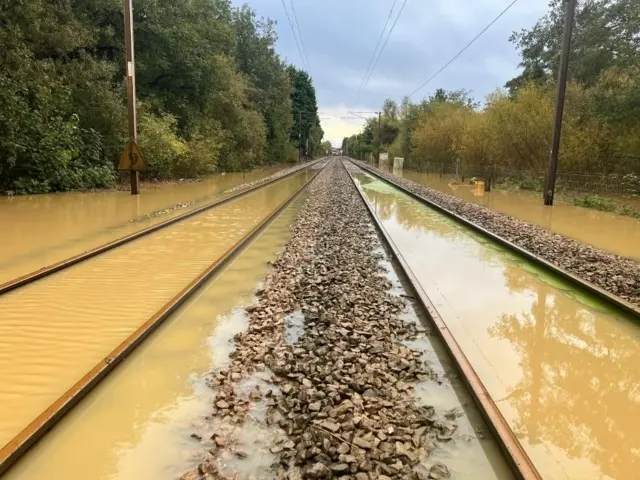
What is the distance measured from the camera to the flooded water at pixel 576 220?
1264cm

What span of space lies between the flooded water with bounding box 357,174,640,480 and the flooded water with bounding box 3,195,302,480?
228 centimetres

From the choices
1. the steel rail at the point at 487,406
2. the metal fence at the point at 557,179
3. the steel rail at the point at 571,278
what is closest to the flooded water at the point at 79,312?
the steel rail at the point at 487,406

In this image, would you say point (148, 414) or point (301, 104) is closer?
point (148, 414)

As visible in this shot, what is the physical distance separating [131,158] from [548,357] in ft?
56.8

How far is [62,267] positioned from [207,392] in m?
5.11

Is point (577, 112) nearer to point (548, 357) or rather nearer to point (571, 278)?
point (571, 278)

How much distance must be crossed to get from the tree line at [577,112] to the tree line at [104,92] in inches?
721

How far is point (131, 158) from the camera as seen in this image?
18938 millimetres

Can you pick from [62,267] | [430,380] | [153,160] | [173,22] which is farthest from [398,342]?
[173,22]

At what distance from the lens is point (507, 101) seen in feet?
96.0

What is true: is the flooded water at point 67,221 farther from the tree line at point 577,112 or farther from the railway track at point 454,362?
the tree line at point 577,112

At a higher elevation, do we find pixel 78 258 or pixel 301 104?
pixel 301 104

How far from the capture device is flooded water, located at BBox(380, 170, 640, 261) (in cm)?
1264

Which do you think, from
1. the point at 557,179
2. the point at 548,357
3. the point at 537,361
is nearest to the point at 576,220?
the point at 557,179
